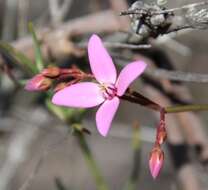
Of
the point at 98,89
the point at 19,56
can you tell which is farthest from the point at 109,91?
the point at 19,56

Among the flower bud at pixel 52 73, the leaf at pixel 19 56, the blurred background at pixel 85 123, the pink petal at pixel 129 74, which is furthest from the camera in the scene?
the blurred background at pixel 85 123

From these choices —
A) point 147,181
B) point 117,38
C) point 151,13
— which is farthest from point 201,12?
point 147,181

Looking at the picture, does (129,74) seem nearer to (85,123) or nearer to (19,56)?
(19,56)

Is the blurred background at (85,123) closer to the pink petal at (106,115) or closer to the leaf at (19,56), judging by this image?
the leaf at (19,56)

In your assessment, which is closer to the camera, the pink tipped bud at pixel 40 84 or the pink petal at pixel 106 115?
the pink petal at pixel 106 115

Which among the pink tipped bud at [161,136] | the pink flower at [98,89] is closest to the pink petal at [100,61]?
the pink flower at [98,89]

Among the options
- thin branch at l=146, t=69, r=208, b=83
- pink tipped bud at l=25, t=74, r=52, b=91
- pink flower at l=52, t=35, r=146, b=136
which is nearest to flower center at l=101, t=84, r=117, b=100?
pink flower at l=52, t=35, r=146, b=136

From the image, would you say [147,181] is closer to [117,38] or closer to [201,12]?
[117,38]

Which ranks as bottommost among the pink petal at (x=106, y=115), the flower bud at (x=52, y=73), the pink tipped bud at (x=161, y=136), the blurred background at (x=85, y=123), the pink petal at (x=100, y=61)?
the blurred background at (x=85, y=123)
